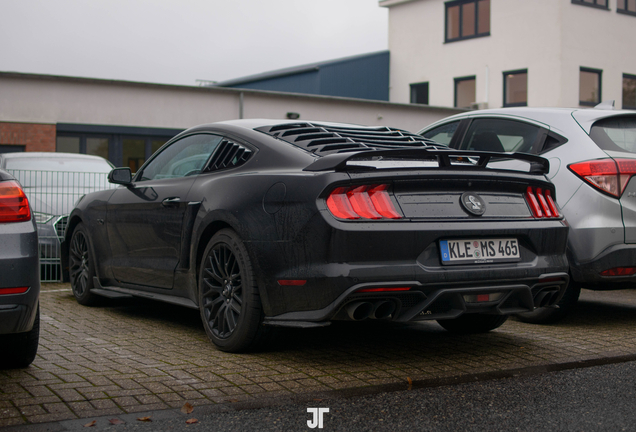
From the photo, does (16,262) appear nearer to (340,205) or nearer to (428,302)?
(340,205)

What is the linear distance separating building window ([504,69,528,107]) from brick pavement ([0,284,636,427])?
76.3 ft

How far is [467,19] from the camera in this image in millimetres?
29953

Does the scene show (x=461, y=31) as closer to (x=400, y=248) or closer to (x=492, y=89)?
(x=492, y=89)

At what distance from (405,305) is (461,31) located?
91.9 ft

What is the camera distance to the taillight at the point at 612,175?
5152 mm

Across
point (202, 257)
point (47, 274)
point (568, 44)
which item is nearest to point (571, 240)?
point (202, 257)

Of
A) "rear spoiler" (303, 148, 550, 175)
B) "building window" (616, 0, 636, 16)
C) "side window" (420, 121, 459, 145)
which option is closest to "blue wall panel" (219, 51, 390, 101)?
"building window" (616, 0, 636, 16)

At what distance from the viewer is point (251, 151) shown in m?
4.62

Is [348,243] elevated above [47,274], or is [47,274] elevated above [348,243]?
[348,243]

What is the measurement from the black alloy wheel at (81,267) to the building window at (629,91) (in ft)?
88.3

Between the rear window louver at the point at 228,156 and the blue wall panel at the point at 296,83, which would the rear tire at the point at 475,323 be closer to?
the rear window louver at the point at 228,156

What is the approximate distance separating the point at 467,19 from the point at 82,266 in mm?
26257

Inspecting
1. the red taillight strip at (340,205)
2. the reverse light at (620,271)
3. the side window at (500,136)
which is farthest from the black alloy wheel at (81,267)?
the reverse light at (620,271)

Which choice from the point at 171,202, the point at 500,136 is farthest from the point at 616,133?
the point at 171,202
